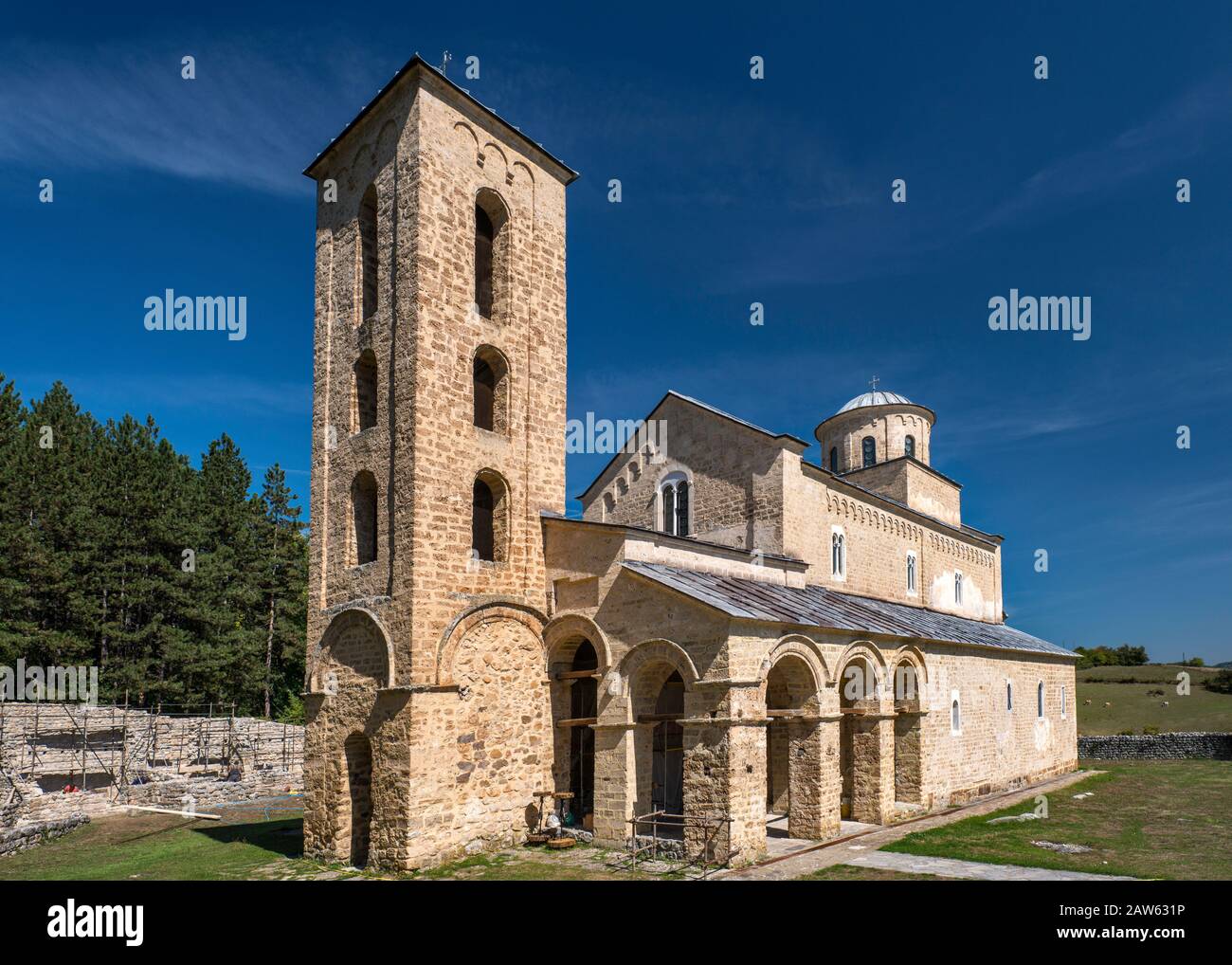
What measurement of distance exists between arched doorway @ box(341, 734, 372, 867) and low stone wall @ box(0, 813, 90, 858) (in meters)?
8.48

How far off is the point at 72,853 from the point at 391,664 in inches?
384

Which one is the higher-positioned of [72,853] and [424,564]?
[424,564]

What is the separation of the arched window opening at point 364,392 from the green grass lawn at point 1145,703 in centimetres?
3964

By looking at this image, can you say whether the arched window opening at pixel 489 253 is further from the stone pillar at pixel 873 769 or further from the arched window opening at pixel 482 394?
the stone pillar at pixel 873 769

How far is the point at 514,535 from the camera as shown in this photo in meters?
16.9

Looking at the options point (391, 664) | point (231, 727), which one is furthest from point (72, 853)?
point (231, 727)

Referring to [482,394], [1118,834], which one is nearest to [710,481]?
[482,394]

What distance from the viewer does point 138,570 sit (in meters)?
35.6

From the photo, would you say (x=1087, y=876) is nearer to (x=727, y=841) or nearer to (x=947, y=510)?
(x=727, y=841)

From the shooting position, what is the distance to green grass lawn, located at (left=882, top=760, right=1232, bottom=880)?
46.2 ft

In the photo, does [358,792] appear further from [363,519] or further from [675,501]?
[675,501]

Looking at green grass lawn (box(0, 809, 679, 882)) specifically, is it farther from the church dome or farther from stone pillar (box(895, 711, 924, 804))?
the church dome

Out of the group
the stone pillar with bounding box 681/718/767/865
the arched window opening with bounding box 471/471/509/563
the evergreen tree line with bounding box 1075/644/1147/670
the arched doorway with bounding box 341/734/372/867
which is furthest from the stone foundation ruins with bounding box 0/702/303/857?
the evergreen tree line with bounding box 1075/644/1147/670

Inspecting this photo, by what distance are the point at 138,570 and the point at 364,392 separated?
2441cm
